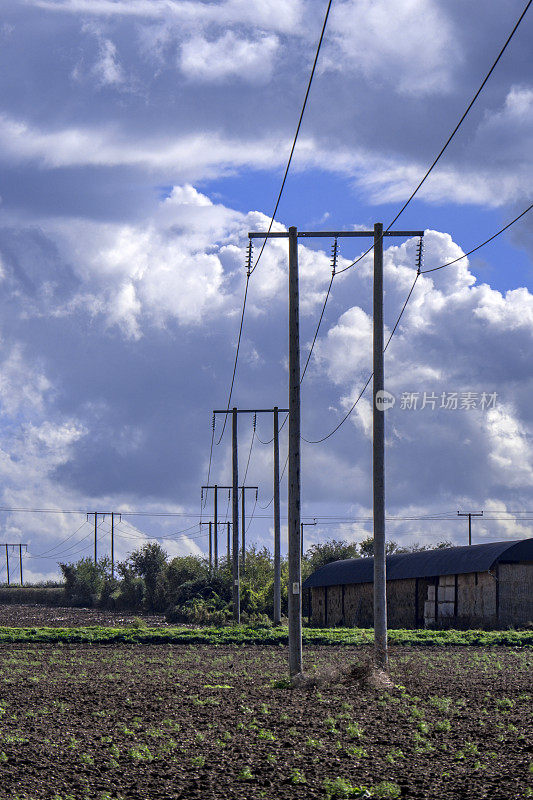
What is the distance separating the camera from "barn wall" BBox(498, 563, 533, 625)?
45.8 metres

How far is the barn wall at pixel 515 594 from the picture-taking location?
45.8 meters

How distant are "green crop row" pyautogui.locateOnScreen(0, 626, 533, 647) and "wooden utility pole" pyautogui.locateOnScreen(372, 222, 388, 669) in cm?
1562

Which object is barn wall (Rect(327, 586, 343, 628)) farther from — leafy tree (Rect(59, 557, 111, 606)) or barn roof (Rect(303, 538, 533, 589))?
leafy tree (Rect(59, 557, 111, 606))

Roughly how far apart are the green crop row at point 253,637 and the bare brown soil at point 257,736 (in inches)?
547

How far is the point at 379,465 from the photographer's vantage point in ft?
75.9

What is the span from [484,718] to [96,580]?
86681 millimetres

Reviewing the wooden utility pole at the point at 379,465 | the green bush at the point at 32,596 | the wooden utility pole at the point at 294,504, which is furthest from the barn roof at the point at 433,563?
the green bush at the point at 32,596

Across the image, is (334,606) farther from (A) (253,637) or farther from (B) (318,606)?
(A) (253,637)

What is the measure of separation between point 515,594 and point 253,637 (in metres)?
12.9

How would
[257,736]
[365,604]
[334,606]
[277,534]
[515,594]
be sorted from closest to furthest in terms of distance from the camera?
[257,736], [277,534], [515,594], [365,604], [334,606]

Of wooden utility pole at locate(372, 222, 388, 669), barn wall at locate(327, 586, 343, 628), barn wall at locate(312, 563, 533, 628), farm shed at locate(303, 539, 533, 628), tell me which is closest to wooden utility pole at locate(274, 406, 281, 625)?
barn wall at locate(312, 563, 533, 628)

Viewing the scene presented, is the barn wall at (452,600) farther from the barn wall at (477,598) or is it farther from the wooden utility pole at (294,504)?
the wooden utility pole at (294,504)

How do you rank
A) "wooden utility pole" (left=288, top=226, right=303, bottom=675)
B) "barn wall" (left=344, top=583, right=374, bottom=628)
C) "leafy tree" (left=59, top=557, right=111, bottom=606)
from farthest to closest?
"leafy tree" (left=59, top=557, right=111, bottom=606)
"barn wall" (left=344, top=583, right=374, bottom=628)
"wooden utility pole" (left=288, top=226, right=303, bottom=675)

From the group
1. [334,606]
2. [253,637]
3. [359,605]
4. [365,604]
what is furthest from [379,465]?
[334,606]
